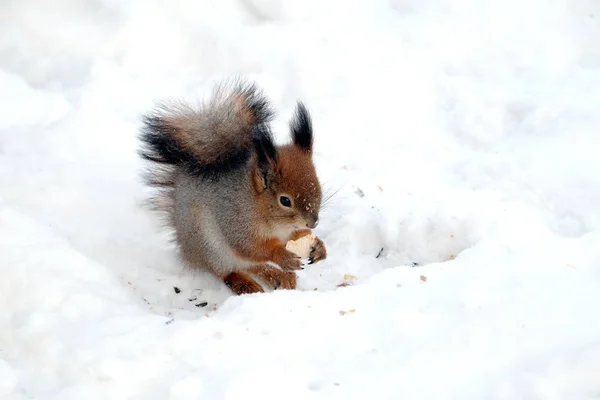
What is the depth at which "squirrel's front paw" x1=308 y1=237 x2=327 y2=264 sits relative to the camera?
3.05 meters

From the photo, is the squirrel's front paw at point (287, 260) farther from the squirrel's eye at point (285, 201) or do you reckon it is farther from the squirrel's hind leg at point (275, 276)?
the squirrel's eye at point (285, 201)

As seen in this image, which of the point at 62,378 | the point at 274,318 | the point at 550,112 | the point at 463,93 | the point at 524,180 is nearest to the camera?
the point at 62,378

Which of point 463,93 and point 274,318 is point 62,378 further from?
point 463,93

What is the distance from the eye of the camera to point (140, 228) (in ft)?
11.4

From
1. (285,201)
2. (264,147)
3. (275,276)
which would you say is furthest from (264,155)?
(275,276)

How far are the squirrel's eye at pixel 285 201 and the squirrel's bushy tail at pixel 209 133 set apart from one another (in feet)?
0.81

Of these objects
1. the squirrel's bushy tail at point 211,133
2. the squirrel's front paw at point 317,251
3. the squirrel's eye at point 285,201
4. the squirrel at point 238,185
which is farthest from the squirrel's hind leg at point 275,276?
the squirrel's bushy tail at point 211,133

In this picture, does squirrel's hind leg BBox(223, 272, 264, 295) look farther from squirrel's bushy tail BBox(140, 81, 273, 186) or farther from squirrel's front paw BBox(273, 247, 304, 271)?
squirrel's bushy tail BBox(140, 81, 273, 186)

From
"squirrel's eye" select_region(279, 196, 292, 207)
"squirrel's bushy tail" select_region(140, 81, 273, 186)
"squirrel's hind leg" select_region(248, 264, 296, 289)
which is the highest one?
"squirrel's bushy tail" select_region(140, 81, 273, 186)

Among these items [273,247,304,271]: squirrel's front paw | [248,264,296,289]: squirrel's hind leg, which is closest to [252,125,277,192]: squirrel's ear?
[273,247,304,271]: squirrel's front paw

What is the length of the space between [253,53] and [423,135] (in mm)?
1139

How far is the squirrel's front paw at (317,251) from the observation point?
3.05 meters

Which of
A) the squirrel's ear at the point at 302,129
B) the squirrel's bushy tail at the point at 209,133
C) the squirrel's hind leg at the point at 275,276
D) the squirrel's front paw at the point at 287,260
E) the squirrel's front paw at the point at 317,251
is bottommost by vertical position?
the squirrel's hind leg at the point at 275,276

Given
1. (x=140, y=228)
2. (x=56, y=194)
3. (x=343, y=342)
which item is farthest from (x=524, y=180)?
(x=56, y=194)
